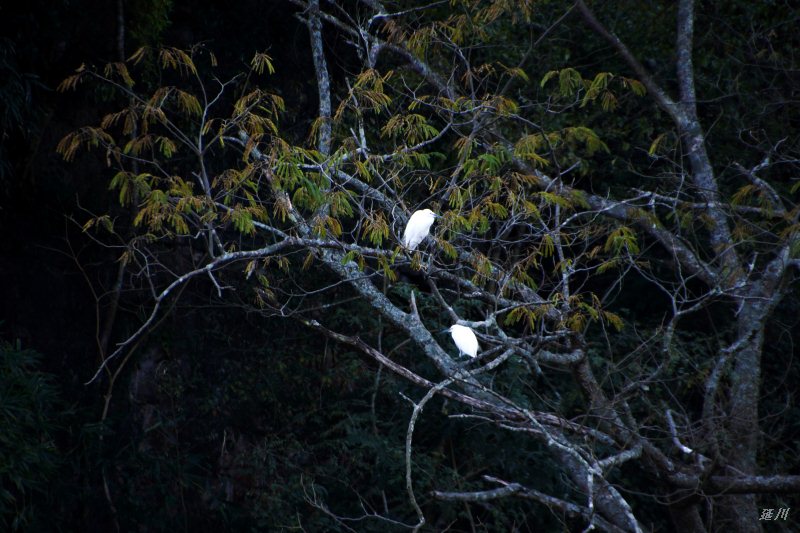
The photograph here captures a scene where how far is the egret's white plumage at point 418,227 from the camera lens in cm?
377

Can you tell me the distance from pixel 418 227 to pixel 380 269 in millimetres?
311

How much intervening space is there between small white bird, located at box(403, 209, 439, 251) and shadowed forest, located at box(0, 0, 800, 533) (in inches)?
2.2

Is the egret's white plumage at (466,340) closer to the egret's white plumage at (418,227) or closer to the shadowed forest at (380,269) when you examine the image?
the shadowed forest at (380,269)

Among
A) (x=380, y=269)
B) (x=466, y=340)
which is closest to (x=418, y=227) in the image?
(x=380, y=269)

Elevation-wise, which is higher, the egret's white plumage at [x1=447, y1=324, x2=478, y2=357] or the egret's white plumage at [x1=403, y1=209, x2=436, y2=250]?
the egret's white plumage at [x1=403, y1=209, x2=436, y2=250]

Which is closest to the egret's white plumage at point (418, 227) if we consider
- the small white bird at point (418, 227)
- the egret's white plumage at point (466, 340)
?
the small white bird at point (418, 227)

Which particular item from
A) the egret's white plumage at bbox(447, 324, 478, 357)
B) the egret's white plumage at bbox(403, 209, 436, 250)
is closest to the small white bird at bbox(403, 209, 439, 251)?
the egret's white plumage at bbox(403, 209, 436, 250)

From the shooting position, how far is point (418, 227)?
3811 millimetres

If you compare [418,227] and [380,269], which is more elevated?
[418,227]

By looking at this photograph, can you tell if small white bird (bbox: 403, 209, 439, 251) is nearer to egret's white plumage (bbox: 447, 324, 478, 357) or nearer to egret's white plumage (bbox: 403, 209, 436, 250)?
egret's white plumage (bbox: 403, 209, 436, 250)

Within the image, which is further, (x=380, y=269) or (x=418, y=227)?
(x=380, y=269)

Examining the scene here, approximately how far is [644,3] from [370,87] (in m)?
2.30

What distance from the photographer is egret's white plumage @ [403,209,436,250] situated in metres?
3.77

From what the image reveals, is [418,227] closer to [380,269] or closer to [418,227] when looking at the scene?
[418,227]
